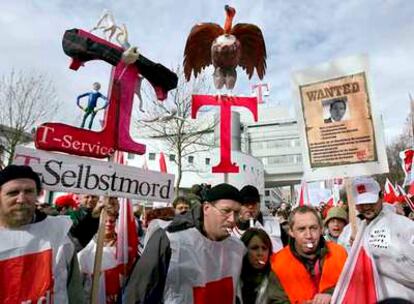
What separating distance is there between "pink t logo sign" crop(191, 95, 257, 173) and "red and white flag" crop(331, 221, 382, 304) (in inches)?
78.5

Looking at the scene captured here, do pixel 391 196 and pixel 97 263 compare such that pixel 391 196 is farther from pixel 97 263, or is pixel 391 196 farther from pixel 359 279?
pixel 97 263

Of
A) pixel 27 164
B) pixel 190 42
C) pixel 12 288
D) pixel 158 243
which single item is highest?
pixel 190 42

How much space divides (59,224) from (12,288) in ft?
1.43

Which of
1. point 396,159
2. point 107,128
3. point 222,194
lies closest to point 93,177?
point 107,128

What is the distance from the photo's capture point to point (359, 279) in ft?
8.57

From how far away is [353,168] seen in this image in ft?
10.6

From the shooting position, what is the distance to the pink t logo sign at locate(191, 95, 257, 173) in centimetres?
453


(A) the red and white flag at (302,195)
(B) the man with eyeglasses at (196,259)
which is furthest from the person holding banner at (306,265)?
(A) the red and white flag at (302,195)

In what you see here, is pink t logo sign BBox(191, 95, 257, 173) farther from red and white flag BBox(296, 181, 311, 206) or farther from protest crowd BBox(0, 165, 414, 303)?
red and white flag BBox(296, 181, 311, 206)

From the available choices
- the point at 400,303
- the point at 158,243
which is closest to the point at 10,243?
the point at 158,243

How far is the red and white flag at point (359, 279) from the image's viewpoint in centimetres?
250

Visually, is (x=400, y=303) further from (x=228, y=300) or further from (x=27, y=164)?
(x=27, y=164)

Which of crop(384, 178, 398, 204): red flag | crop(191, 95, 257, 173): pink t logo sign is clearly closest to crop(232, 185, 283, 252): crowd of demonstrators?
crop(191, 95, 257, 173): pink t logo sign

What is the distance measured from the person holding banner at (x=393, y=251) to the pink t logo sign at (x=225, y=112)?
181 cm
